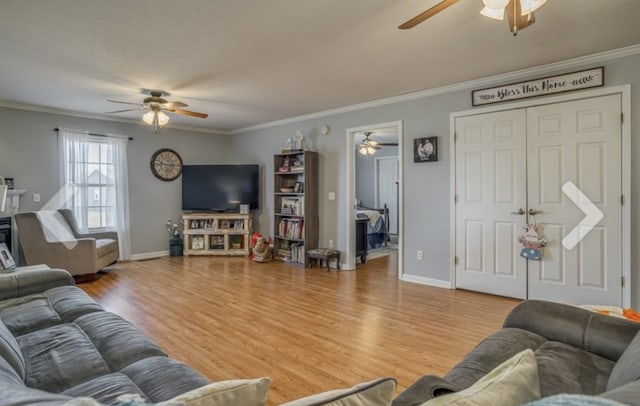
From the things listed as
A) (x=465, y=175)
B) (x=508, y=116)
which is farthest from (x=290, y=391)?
(x=508, y=116)

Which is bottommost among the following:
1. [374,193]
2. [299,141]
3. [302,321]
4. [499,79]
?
[302,321]

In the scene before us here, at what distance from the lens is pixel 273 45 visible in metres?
2.98

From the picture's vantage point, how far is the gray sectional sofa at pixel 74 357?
115 centimetres

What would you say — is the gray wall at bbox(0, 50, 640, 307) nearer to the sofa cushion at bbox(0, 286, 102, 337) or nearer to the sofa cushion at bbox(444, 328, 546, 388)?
the sofa cushion at bbox(444, 328, 546, 388)

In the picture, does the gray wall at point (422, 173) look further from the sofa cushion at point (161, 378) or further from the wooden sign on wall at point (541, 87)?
Result: the sofa cushion at point (161, 378)

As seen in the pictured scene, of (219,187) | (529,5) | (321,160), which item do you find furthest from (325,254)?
(529,5)

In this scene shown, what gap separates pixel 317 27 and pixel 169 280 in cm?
366

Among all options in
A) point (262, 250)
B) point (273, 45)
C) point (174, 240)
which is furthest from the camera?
point (174, 240)

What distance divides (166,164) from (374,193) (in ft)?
17.7

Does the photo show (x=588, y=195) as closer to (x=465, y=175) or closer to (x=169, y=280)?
(x=465, y=175)

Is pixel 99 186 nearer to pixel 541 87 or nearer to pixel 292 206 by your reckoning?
pixel 292 206

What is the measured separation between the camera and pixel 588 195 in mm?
3324

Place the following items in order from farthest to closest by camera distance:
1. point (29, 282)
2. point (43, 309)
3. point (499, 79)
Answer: point (499, 79) < point (29, 282) < point (43, 309)

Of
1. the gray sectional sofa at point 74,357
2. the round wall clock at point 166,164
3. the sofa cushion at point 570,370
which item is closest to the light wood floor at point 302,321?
the gray sectional sofa at point 74,357
